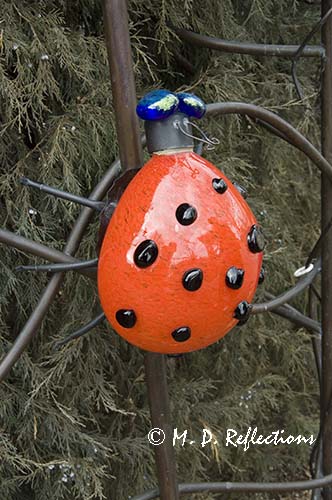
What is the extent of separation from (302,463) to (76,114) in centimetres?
120

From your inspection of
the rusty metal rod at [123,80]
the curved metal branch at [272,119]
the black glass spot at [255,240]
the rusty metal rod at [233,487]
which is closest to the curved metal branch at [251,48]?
the curved metal branch at [272,119]

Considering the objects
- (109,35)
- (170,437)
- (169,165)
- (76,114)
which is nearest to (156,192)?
(169,165)

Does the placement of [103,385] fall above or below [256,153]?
below

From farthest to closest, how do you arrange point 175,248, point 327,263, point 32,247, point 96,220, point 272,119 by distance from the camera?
1. point 96,220
2. point 327,263
3. point 272,119
4. point 32,247
5. point 175,248

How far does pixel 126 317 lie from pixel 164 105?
189mm

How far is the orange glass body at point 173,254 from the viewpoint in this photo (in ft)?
1.87

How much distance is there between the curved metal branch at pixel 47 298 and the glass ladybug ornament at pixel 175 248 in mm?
106

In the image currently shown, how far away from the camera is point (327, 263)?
1007 mm

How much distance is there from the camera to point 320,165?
934 millimetres

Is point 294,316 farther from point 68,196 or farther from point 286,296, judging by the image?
point 68,196

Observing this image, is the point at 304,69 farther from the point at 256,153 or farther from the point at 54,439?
the point at 54,439

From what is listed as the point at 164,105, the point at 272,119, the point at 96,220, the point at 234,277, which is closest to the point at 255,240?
the point at 234,277

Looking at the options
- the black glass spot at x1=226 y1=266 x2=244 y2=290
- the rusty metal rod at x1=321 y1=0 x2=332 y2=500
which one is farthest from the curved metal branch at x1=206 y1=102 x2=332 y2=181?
the black glass spot at x1=226 y1=266 x2=244 y2=290

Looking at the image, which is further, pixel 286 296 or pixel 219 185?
pixel 286 296
